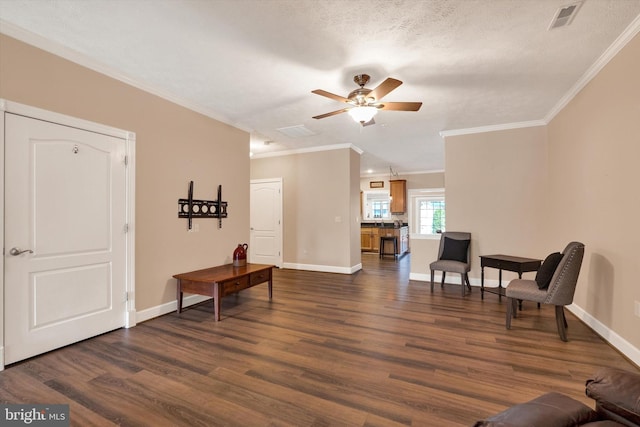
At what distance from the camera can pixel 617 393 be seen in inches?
44.2

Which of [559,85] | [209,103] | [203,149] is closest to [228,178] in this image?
[203,149]

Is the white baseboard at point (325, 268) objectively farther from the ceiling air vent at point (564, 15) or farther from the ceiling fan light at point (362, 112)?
the ceiling air vent at point (564, 15)

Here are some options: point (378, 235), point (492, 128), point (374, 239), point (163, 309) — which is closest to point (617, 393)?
point (163, 309)

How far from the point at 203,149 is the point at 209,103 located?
0.63 meters

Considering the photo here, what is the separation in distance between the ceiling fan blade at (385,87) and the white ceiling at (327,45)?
0.30 metres

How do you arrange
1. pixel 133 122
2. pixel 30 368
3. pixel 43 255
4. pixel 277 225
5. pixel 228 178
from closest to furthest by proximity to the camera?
1. pixel 30 368
2. pixel 43 255
3. pixel 133 122
4. pixel 228 178
5. pixel 277 225

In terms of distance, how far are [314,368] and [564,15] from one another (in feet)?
10.9

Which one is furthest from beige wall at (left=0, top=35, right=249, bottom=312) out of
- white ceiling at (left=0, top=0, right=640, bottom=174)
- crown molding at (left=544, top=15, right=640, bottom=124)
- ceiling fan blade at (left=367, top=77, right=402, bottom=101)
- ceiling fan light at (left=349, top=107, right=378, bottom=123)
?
crown molding at (left=544, top=15, right=640, bottom=124)

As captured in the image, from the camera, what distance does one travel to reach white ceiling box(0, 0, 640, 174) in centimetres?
215

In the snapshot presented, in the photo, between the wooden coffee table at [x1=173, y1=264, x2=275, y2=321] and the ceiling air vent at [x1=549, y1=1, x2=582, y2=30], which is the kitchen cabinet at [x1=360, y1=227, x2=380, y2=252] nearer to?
the wooden coffee table at [x1=173, y1=264, x2=275, y2=321]

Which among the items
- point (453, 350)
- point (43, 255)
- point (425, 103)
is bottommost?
point (453, 350)

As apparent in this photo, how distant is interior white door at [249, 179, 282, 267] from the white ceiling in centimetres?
285

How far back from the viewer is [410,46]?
8.52 feet

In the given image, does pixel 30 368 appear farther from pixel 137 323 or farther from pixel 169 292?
pixel 169 292
